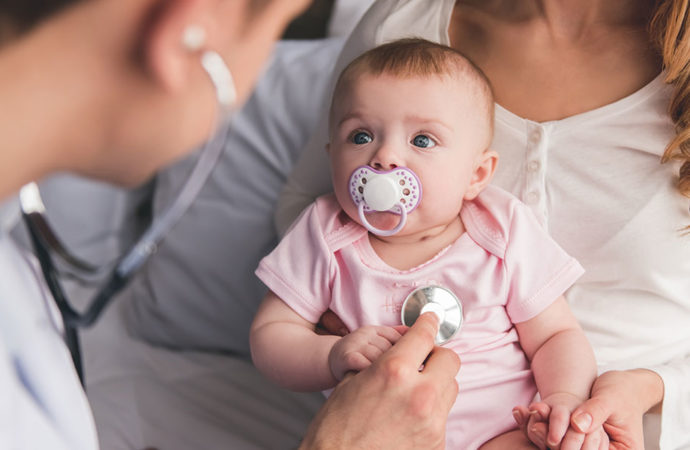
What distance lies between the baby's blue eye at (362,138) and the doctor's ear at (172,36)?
17.7 inches

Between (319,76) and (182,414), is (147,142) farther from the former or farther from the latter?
(319,76)

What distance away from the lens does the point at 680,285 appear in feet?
3.69

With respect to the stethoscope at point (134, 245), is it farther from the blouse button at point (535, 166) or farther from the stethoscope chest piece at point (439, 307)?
the blouse button at point (535, 166)

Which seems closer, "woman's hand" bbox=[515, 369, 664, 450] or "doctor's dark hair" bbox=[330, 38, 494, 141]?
"woman's hand" bbox=[515, 369, 664, 450]

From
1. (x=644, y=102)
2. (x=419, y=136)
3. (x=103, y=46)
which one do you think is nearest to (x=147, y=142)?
(x=103, y=46)

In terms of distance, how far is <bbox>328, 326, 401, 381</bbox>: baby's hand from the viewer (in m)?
0.94

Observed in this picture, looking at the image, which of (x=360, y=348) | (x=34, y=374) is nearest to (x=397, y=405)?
(x=360, y=348)

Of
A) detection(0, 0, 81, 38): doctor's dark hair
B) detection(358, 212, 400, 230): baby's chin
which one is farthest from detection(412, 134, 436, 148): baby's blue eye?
detection(0, 0, 81, 38): doctor's dark hair

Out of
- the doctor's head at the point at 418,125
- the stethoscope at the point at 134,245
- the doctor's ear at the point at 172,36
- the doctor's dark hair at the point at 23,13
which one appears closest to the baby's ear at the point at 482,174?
the doctor's head at the point at 418,125

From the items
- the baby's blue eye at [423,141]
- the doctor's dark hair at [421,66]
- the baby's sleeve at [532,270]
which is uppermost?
the doctor's dark hair at [421,66]

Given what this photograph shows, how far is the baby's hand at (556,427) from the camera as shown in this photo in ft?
2.96

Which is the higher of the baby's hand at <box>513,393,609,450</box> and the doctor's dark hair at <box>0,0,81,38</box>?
the doctor's dark hair at <box>0,0,81,38</box>

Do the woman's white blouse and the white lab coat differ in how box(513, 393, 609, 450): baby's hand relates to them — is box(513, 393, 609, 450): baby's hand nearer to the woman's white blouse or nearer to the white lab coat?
the woman's white blouse

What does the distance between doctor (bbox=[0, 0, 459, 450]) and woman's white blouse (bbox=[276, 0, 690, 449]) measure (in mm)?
562
